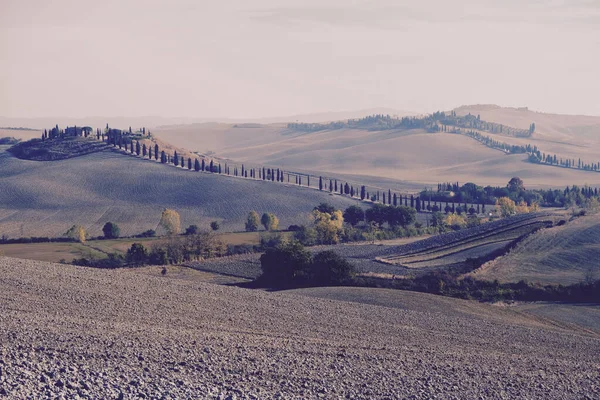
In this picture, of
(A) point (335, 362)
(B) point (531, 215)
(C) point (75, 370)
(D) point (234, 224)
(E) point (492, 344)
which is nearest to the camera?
(C) point (75, 370)

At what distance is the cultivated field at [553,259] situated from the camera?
61.6 meters

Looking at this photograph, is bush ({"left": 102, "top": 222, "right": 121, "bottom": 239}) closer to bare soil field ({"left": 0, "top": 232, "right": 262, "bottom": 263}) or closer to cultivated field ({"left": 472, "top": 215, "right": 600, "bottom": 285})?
bare soil field ({"left": 0, "top": 232, "right": 262, "bottom": 263})

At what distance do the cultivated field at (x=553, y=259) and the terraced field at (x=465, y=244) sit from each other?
2.34 meters

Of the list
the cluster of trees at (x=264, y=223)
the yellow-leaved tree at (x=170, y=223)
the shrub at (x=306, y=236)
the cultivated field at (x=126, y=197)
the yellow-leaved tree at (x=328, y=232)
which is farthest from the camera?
the cultivated field at (x=126, y=197)

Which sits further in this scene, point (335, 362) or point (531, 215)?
→ point (531, 215)

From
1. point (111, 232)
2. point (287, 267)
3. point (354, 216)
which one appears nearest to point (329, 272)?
point (287, 267)

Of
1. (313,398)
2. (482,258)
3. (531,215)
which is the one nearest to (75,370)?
(313,398)

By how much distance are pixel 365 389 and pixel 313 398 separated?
195 centimetres

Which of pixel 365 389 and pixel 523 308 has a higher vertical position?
pixel 365 389

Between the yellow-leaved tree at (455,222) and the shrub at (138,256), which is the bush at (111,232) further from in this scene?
the yellow-leaved tree at (455,222)

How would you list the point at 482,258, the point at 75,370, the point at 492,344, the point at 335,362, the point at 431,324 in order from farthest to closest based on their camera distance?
the point at 482,258
the point at 431,324
the point at 492,344
the point at 335,362
the point at 75,370

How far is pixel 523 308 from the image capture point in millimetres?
50781

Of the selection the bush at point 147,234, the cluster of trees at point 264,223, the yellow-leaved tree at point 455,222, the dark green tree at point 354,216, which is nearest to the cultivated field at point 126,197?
the cluster of trees at point 264,223

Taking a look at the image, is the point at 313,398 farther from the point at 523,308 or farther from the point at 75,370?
the point at 523,308
